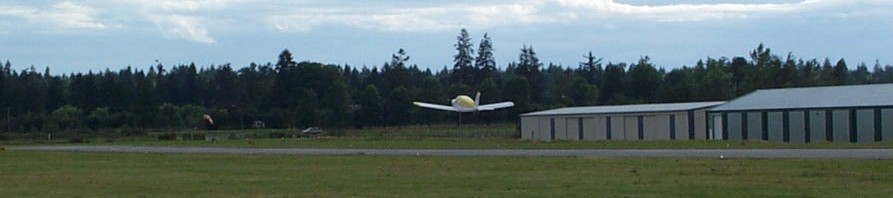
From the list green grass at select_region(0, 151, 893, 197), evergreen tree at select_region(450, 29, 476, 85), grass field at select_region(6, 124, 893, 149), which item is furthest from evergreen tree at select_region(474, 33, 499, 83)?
green grass at select_region(0, 151, 893, 197)

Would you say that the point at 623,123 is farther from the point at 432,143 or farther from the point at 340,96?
the point at 340,96

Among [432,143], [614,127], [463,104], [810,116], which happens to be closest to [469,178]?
[432,143]

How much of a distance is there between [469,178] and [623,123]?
5418 centimetres

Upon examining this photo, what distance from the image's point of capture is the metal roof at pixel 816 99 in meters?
69.1

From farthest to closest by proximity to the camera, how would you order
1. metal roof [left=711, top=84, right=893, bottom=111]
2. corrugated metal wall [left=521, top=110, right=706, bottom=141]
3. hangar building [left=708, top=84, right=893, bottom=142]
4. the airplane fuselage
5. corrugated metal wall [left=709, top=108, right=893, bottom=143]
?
the airplane fuselage, corrugated metal wall [left=521, top=110, right=706, bottom=141], metal roof [left=711, top=84, right=893, bottom=111], hangar building [left=708, top=84, right=893, bottom=142], corrugated metal wall [left=709, top=108, right=893, bottom=143]

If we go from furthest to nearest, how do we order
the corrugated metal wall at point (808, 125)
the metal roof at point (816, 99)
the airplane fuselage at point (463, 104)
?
the airplane fuselage at point (463, 104), the metal roof at point (816, 99), the corrugated metal wall at point (808, 125)

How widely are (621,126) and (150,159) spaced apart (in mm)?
41047

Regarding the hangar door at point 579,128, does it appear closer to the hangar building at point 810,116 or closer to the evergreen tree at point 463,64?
the hangar building at point 810,116

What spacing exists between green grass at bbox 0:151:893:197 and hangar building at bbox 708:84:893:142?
97.4 ft

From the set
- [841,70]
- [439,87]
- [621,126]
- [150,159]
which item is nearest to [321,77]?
[439,87]

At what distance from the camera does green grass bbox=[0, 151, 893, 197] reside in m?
25.9

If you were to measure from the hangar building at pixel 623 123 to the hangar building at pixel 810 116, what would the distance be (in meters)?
2.51

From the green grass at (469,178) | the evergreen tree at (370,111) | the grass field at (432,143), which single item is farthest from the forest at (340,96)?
the green grass at (469,178)

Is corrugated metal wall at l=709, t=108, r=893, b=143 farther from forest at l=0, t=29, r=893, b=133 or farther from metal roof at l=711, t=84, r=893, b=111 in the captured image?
forest at l=0, t=29, r=893, b=133
